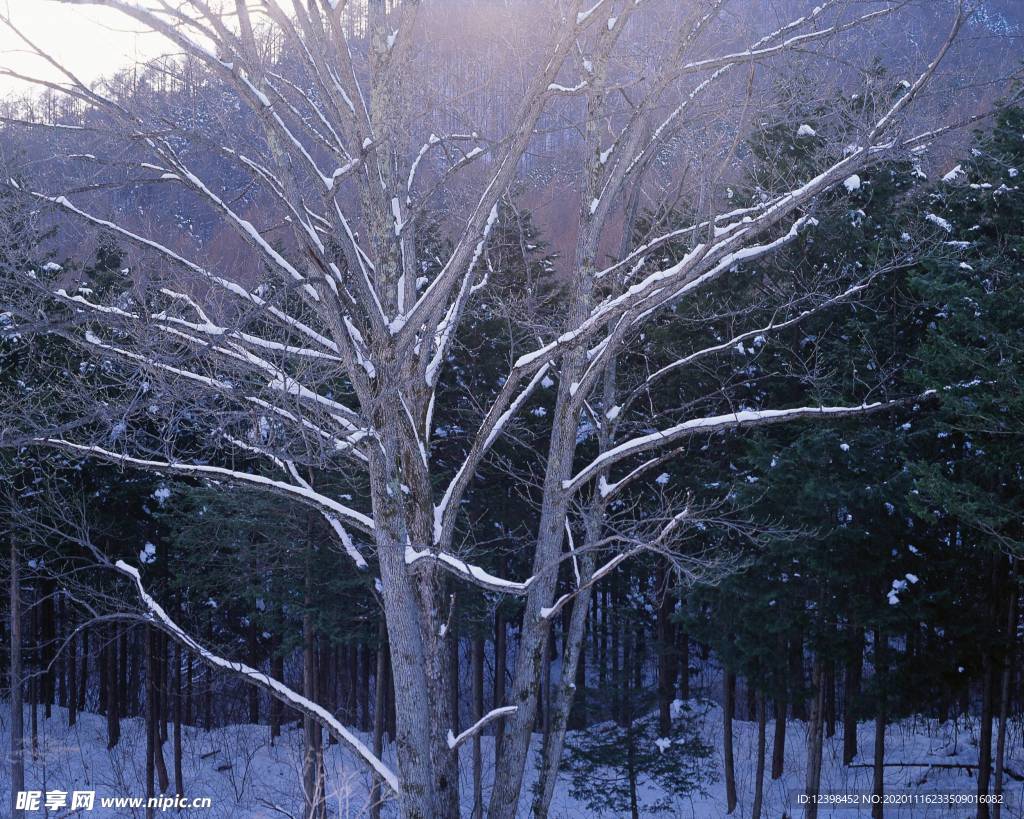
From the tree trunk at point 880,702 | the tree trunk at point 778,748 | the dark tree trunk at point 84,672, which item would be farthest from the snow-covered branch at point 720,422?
the dark tree trunk at point 84,672

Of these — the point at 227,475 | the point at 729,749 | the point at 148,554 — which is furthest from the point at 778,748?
the point at 227,475

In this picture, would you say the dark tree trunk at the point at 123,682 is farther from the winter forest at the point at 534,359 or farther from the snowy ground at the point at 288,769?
the winter forest at the point at 534,359

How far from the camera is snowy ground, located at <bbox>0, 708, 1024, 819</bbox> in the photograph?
16859 millimetres

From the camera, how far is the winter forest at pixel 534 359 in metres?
6.92

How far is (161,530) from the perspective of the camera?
19375mm

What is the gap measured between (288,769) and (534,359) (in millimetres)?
17529

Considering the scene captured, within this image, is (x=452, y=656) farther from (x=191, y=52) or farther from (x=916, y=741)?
(x=191, y=52)

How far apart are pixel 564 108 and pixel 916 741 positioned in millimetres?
16781

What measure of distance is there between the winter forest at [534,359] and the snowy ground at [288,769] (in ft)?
0.54

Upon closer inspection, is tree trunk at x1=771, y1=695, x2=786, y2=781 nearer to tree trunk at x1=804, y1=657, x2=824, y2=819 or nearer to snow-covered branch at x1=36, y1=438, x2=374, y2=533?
tree trunk at x1=804, y1=657, x2=824, y2=819

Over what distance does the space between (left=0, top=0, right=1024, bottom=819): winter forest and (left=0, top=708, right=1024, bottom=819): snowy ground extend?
0.16m

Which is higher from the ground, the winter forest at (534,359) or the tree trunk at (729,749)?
the winter forest at (534,359)

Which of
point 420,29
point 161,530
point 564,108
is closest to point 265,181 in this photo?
point 420,29

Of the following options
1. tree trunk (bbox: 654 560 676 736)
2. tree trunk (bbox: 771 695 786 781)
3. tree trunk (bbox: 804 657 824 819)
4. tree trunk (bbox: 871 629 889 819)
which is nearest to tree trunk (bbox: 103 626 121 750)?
tree trunk (bbox: 654 560 676 736)
